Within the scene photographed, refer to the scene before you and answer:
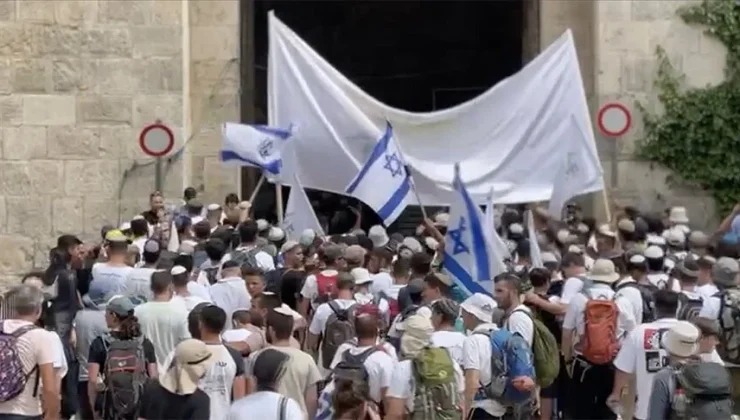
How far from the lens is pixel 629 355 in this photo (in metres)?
9.31

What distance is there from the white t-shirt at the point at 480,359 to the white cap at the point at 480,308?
0.15 metres

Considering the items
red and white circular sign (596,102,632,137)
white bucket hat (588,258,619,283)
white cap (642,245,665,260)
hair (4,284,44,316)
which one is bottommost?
hair (4,284,44,316)

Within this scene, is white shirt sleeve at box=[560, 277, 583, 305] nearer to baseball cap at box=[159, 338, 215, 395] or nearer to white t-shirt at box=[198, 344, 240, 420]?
white t-shirt at box=[198, 344, 240, 420]

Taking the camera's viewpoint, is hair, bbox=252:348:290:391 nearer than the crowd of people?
Yes

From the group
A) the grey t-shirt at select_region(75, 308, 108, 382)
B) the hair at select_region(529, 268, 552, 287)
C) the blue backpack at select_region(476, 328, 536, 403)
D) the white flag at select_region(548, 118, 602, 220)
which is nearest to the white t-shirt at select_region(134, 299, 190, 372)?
the grey t-shirt at select_region(75, 308, 108, 382)

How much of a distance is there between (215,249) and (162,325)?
1912 millimetres

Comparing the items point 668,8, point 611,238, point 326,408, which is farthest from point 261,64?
point 326,408

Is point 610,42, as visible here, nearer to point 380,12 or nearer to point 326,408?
point 380,12

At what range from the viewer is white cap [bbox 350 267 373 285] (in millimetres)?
10383

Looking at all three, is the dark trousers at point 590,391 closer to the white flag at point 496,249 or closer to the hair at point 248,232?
the white flag at point 496,249

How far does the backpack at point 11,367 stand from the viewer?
840 cm

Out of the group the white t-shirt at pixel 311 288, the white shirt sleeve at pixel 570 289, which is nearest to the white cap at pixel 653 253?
the white shirt sleeve at pixel 570 289

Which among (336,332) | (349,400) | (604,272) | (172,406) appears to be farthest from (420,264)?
(349,400)

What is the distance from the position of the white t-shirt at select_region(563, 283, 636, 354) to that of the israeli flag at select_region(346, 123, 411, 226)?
10.2 feet
